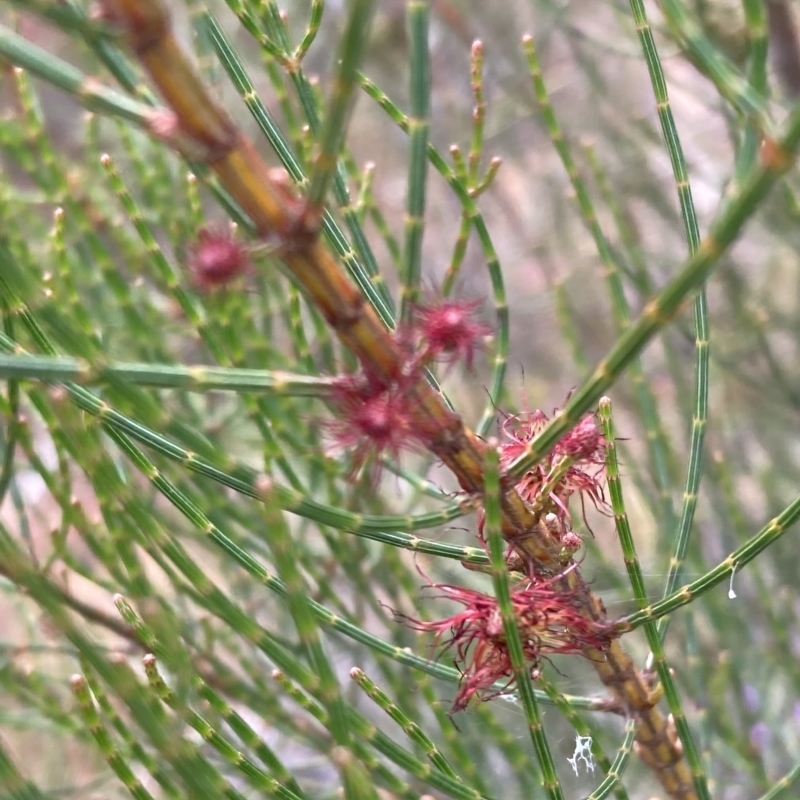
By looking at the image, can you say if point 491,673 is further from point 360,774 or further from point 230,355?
point 230,355

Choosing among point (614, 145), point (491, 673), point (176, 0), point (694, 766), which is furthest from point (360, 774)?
point (176, 0)

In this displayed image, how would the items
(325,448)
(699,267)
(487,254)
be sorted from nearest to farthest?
(699,267) < (325,448) < (487,254)

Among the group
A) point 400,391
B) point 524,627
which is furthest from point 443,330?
point 524,627

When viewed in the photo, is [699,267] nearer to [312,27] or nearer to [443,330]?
[443,330]

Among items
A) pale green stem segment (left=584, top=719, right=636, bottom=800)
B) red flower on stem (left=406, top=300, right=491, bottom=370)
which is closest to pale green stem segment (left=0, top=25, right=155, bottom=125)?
red flower on stem (left=406, top=300, right=491, bottom=370)

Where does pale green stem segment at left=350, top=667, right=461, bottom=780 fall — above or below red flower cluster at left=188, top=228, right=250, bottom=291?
below

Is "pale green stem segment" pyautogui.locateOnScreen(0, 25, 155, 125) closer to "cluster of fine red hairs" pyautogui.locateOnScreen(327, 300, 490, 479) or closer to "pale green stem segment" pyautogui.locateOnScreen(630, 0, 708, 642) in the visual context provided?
"cluster of fine red hairs" pyautogui.locateOnScreen(327, 300, 490, 479)
